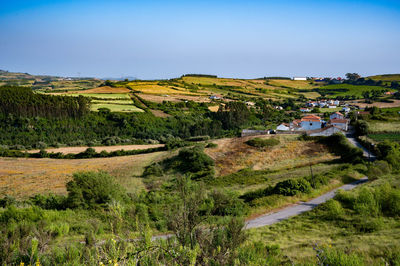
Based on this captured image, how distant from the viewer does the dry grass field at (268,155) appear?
1313 inches

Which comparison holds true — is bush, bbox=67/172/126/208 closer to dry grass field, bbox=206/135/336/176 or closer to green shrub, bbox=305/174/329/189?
green shrub, bbox=305/174/329/189

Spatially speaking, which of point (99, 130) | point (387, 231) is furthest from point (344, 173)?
point (99, 130)

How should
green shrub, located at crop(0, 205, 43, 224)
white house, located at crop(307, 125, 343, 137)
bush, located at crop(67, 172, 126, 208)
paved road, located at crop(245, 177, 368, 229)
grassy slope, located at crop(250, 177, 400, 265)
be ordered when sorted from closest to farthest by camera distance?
grassy slope, located at crop(250, 177, 400, 265), green shrub, located at crop(0, 205, 43, 224), paved road, located at crop(245, 177, 368, 229), bush, located at crop(67, 172, 126, 208), white house, located at crop(307, 125, 343, 137)

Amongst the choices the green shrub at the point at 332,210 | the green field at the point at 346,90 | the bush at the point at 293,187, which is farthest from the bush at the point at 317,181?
the green field at the point at 346,90

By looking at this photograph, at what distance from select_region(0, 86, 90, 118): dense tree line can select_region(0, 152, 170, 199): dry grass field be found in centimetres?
2153

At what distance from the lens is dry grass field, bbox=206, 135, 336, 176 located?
3334cm

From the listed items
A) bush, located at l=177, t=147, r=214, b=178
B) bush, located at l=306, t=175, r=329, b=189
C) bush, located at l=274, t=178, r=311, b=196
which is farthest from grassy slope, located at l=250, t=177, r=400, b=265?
bush, located at l=177, t=147, r=214, b=178

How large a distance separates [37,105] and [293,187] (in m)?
54.3

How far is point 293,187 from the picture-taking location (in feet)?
66.0

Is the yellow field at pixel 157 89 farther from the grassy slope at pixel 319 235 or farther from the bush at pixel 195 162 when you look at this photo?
the grassy slope at pixel 319 235

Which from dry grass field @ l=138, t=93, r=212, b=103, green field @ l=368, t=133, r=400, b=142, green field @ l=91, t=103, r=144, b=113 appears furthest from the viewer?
dry grass field @ l=138, t=93, r=212, b=103

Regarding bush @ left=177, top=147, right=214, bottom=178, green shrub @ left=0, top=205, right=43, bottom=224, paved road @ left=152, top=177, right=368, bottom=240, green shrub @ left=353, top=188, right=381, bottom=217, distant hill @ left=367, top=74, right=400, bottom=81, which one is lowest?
bush @ left=177, top=147, right=214, bottom=178

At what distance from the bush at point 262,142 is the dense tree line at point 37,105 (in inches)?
1486

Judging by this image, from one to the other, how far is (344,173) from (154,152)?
2669 cm
